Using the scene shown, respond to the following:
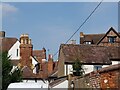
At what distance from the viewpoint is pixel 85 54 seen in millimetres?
43875

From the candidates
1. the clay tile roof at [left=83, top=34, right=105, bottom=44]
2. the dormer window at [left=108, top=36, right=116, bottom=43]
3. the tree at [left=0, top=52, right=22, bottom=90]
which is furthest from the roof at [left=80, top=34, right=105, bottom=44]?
the tree at [left=0, top=52, right=22, bottom=90]

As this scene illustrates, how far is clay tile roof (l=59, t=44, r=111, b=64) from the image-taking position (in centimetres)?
4219

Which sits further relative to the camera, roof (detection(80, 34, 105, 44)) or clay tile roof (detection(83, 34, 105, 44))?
clay tile roof (detection(83, 34, 105, 44))

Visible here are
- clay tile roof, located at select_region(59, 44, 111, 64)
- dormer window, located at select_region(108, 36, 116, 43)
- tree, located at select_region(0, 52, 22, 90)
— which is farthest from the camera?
dormer window, located at select_region(108, 36, 116, 43)

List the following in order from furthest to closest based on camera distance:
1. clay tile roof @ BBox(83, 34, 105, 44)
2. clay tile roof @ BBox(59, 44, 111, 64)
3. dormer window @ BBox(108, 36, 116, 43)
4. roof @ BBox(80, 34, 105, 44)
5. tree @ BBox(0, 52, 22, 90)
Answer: clay tile roof @ BBox(83, 34, 105, 44)
roof @ BBox(80, 34, 105, 44)
dormer window @ BBox(108, 36, 116, 43)
clay tile roof @ BBox(59, 44, 111, 64)
tree @ BBox(0, 52, 22, 90)

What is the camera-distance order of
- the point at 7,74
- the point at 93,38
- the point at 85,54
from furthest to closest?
the point at 93,38, the point at 85,54, the point at 7,74

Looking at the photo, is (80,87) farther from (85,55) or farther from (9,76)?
(85,55)

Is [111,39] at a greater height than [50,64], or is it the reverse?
[111,39]

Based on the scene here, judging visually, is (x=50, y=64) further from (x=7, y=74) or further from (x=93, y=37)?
(x=7, y=74)

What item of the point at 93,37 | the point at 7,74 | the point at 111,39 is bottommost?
the point at 7,74

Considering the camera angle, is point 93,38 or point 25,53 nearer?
point 93,38

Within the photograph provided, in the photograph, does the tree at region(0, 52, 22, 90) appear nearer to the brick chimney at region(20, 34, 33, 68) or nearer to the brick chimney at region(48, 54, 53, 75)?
the brick chimney at region(48, 54, 53, 75)

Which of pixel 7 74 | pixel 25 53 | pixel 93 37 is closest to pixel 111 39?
pixel 93 37

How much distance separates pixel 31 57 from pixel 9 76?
94.3ft
